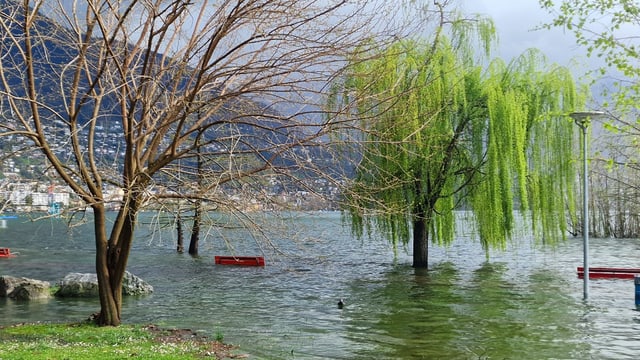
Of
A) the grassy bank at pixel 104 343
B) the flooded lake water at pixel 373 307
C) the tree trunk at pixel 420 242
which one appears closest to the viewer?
the grassy bank at pixel 104 343

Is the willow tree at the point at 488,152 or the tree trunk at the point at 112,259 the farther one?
the willow tree at the point at 488,152

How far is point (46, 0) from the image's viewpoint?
508 inches

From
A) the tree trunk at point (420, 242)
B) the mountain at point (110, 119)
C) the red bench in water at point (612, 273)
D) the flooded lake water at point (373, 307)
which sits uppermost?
the mountain at point (110, 119)

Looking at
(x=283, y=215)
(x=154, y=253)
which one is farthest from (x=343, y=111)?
(x=154, y=253)

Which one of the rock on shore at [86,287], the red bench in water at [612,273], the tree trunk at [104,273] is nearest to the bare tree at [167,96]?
the tree trunk at [104,273]

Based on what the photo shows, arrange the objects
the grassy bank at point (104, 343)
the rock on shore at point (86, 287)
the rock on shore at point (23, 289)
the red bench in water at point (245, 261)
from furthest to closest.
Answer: the red bench in water at point (245, 261)
the rock on shore at point (86, 287)
the rock on shore at point (23, 289)
the grassy bank at point (104, 343)

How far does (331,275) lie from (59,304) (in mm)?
12119

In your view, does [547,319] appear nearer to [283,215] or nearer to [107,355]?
[283,215]

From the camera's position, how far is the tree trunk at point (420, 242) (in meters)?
27.8

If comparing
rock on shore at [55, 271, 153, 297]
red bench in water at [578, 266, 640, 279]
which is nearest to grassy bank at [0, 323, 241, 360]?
rock on shore at [55, 271, 153, 297]

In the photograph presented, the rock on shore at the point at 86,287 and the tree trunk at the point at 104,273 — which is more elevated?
the tree trunk at the point at 104,273

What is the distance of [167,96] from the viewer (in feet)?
41.9

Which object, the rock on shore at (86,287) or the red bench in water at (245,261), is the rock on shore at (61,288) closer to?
the rock on shore at (86,287)

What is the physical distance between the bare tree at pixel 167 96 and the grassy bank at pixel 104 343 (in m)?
0.98
